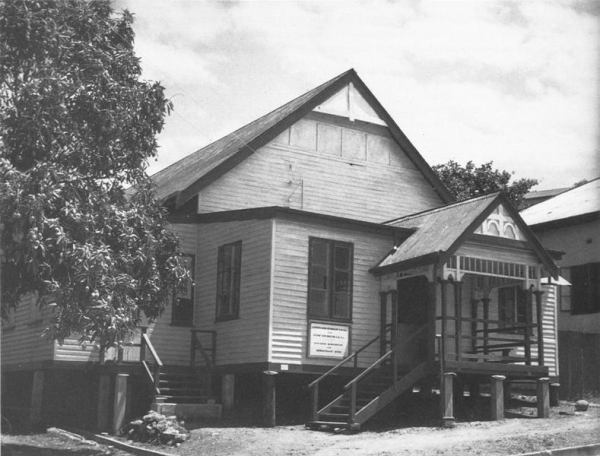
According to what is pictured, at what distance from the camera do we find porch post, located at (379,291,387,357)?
74.2 ft

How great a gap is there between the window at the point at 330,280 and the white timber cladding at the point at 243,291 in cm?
119

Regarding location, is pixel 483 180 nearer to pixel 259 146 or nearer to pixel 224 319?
pixel 259 146

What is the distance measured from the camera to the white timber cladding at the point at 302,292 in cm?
2122

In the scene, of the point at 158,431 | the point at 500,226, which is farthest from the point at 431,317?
the point at 158,431

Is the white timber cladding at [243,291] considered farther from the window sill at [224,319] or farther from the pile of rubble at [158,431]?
Answer: the pile of rubble at [158,431]

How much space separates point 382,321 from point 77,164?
30.1 feet

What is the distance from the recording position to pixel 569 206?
35.0 metres

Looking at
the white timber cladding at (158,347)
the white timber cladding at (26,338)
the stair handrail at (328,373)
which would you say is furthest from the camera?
the white timber cladding at (26,338)

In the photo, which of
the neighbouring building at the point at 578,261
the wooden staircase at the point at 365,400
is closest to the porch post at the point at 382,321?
the wooden staircase at the point at 365,400

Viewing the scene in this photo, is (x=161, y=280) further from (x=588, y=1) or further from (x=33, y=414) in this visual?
(x=588, y=1)

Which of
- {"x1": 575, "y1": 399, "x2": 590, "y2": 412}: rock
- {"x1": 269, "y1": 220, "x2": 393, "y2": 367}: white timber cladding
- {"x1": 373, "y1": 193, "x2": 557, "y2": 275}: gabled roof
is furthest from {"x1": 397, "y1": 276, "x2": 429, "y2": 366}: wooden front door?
{"x1": 575, "y1": 399, "x2": 590, "y2": 412}: rock

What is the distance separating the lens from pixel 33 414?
23.5 m

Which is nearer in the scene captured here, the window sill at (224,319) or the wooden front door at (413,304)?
the window sill at (224,319)

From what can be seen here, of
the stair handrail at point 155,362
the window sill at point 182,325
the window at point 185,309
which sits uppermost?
the window at point 185,309
